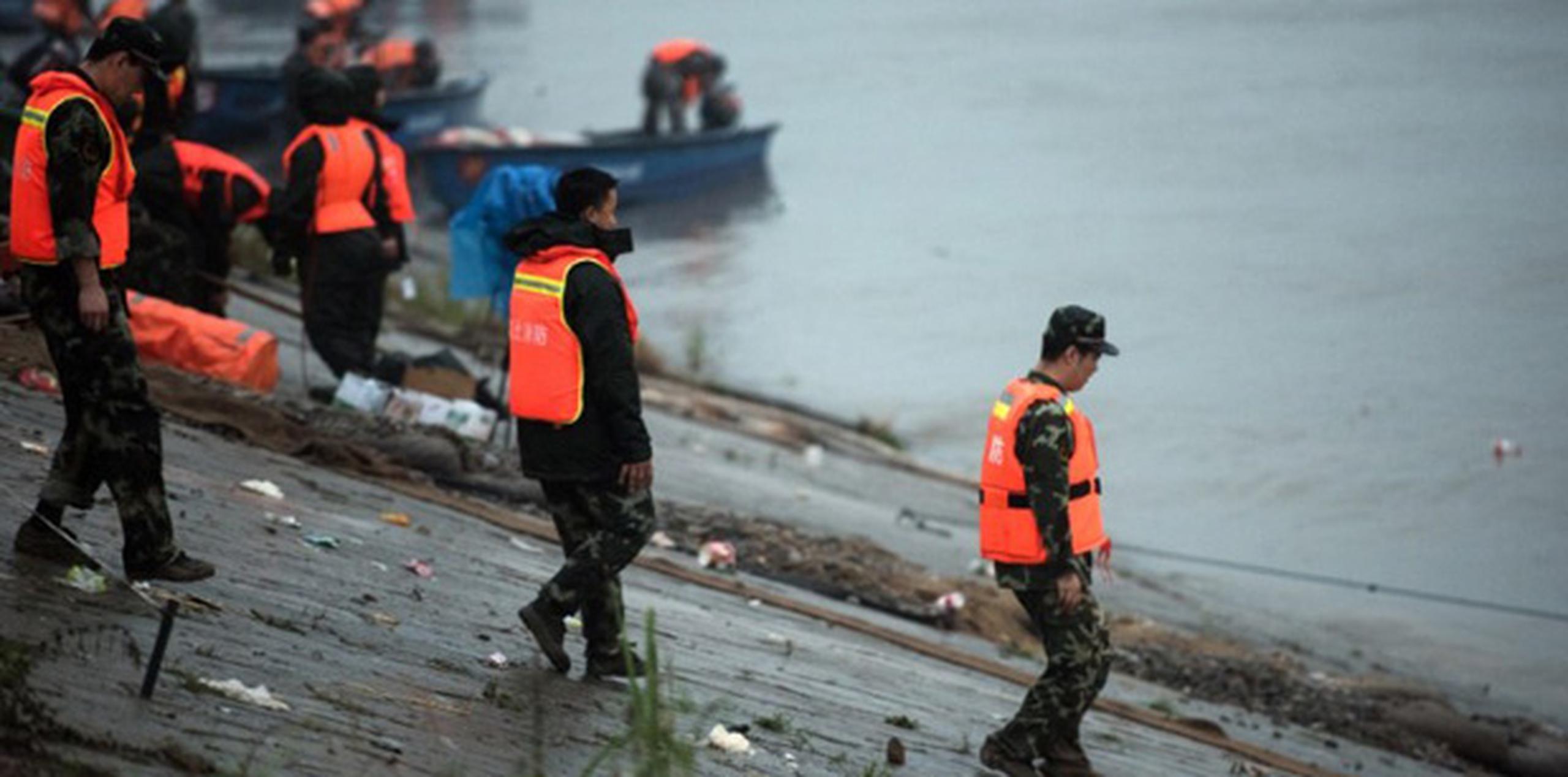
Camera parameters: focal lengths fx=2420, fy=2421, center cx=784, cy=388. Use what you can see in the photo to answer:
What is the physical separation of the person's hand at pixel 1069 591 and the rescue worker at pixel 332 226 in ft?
19.9

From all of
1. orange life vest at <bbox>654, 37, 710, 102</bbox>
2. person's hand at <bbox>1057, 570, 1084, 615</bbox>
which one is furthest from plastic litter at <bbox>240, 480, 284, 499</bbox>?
orange life vest at <bbox>654, 37, 710, 102</bbox>

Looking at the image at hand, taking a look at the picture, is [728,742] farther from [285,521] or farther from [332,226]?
[332,226]

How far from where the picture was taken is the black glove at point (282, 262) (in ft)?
44.1

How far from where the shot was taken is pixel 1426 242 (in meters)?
33.2

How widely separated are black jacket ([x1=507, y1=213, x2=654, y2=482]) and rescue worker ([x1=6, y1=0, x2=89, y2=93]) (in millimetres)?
11126

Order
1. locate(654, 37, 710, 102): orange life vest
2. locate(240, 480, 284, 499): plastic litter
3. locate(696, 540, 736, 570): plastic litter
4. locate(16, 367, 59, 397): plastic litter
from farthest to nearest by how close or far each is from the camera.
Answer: locate(654, 37, 710, 102): orange life vest
locate(696, 540, 736, 570): plastic litter
locate(16, 367, 59, 397): plastic litter
locate(240, 480, 284, 499): plastic litter

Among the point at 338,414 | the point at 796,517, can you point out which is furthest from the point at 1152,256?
the point at 338,414

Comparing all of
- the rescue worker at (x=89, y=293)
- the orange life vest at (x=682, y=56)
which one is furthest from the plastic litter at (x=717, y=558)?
the orange life vest at (x=682, y=56)

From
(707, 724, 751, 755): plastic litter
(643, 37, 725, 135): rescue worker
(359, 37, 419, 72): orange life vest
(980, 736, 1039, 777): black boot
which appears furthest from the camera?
(359, 37, 419, 72): orange life vest

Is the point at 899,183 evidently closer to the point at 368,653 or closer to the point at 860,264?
the point at 860,264

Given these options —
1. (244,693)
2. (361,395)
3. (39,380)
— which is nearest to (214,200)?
(361,395)

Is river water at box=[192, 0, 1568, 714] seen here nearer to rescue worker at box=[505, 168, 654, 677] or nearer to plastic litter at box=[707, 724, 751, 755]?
plastic litter at box=[707, 724, 751, 755]

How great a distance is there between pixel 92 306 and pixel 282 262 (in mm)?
6009

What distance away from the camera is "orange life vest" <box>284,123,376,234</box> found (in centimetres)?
1320
